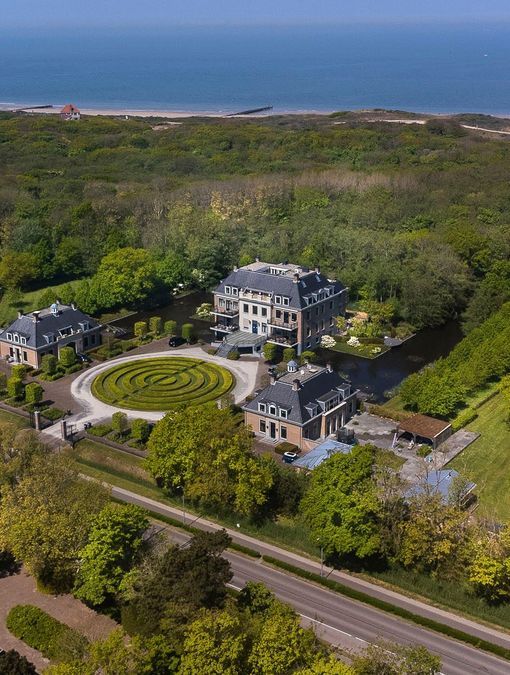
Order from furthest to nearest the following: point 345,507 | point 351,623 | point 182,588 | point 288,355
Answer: point 288,355 → point 345,507 → point 351,623 → point 182,588

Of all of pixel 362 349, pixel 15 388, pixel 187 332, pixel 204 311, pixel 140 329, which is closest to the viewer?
pixel 15 388

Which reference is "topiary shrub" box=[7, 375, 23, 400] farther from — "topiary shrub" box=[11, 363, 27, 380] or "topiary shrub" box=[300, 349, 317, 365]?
"topiary shrub" box=[300, 349, 317, 365]

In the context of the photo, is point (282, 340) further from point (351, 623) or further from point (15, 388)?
point (351, 623)

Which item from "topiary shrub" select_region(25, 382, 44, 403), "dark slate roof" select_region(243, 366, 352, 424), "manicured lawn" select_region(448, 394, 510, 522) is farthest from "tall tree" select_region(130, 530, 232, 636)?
"topiary shrub" select_region(25, 382, 44, 403)

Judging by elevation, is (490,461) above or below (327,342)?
below

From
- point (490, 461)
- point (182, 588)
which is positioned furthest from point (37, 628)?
point (490, 461)
